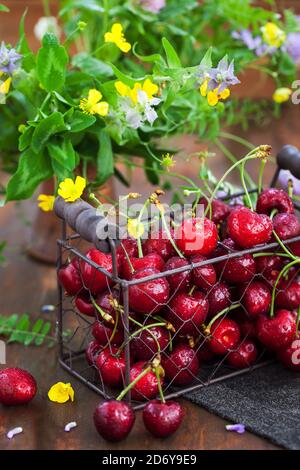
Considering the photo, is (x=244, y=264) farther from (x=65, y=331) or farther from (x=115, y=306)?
(x=65, y=331)

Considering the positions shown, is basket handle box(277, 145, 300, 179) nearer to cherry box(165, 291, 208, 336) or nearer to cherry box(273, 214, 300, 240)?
cherry box(273, 214, 300, 240)

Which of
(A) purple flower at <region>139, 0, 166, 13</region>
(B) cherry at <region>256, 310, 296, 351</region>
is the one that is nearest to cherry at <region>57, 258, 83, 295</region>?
(B) cherry at <region>256, 310, 296, 351</region>

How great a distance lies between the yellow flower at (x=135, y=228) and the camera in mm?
858

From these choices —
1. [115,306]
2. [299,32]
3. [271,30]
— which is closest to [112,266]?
[115,306]

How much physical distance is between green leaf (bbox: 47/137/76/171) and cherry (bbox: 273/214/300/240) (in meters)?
0.25

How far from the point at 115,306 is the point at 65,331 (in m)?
0.24

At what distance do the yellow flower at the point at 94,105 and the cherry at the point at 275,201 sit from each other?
210mm

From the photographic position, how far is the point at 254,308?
36.1 inches

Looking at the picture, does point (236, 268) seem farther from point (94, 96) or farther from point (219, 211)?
point (94, 96)

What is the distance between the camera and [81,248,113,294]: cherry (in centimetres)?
89

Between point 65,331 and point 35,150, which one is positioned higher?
point 35,150

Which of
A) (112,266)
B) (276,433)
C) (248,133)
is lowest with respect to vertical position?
(248,133)

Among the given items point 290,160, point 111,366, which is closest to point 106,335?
point 111,366
